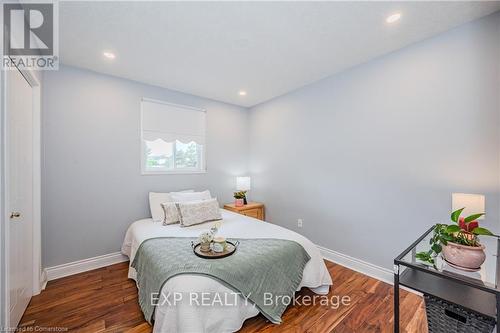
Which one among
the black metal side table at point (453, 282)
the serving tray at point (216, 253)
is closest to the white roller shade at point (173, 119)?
the serving tray at point (216, 253)

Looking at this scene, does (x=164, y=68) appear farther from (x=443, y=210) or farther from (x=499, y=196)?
(x=499, y=196)

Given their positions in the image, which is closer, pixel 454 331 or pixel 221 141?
pixel 454 331

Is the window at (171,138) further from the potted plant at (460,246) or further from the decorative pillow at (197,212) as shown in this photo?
the potted plant at (460,246)

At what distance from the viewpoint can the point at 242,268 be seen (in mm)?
1646

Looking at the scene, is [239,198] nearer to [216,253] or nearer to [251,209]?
[251,209]

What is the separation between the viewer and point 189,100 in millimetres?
3520

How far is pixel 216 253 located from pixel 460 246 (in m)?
1.62

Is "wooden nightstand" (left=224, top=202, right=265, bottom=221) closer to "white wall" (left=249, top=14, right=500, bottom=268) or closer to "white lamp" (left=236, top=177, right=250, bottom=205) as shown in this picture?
"white lamp" (left=236, top=177, right=250, bottom=205)

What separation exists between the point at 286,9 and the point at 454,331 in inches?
97.8

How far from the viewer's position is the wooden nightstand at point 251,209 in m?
3.56

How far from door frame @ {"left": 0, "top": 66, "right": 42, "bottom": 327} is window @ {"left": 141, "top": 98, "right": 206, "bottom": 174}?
3.66 feet

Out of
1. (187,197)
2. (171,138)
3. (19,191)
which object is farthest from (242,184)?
(19,191)

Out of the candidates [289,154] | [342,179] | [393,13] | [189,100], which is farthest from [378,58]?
[189,100]

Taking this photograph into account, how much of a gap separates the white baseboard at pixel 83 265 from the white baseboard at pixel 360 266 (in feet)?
9.35
